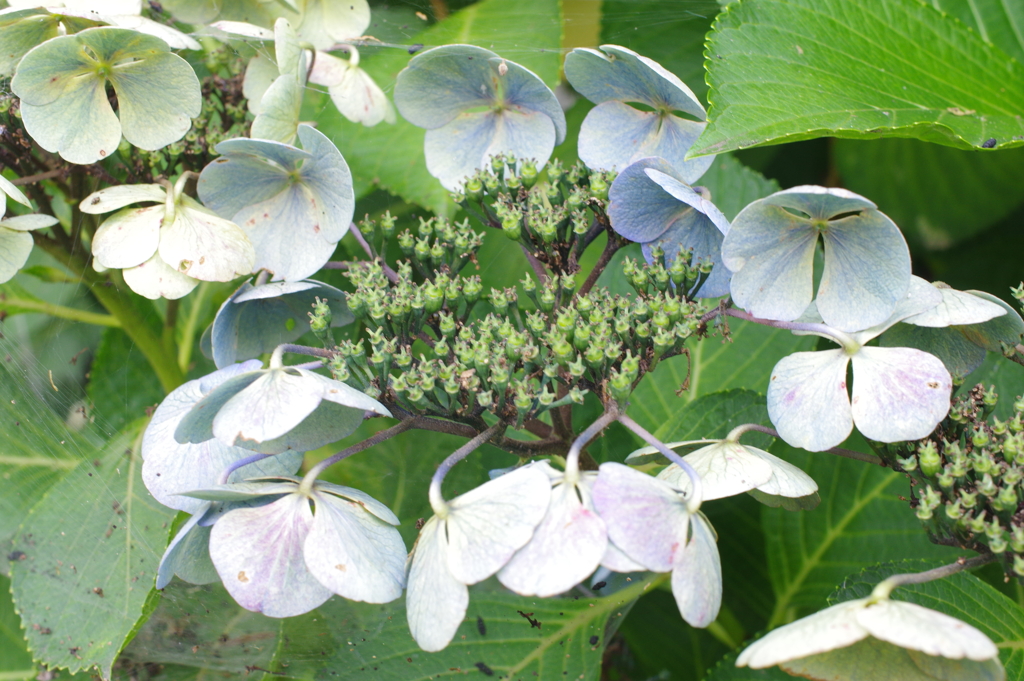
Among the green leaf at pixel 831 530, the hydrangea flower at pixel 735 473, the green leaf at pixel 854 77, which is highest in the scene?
the green leaf at pixel 854 77

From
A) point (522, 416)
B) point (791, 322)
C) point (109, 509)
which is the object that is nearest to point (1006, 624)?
point (791, 322)

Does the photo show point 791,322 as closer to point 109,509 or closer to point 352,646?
point 352,646

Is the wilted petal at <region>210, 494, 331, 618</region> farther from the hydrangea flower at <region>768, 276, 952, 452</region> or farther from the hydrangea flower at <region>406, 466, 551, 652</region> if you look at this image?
the hydrangea flower at <region>768, 276, 952, 452</region>

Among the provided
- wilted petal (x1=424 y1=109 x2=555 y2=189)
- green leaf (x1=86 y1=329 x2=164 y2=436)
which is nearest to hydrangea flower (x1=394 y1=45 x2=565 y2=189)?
wilted petal (x1=424 y1=109 x2=555 y2=189)

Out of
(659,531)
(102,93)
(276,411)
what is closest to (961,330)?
(659,531)

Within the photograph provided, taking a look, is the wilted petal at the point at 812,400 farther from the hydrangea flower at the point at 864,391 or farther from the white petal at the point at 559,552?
the white petal at the point at 559,552

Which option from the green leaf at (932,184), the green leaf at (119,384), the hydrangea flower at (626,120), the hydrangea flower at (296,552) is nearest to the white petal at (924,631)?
the hydrangea flower at (296,552)
